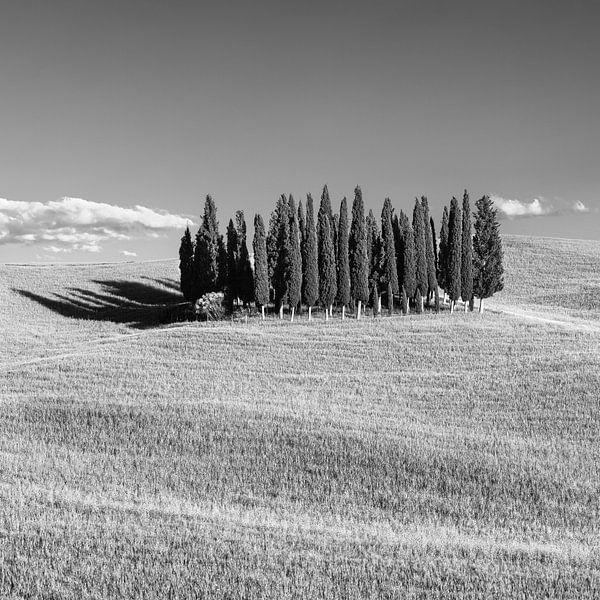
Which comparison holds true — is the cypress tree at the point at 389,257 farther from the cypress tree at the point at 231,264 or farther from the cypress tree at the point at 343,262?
the cypress tree at the point at 231,264

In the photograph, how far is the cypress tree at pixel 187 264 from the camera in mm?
73188

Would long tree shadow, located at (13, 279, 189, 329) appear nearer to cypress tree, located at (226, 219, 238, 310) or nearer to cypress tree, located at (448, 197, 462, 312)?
cypress tree, located at (226, 219, 238, 310)

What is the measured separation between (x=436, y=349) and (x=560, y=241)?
323 feet

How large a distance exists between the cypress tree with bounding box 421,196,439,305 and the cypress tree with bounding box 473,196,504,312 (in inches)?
188

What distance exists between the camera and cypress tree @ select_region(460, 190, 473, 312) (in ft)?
195

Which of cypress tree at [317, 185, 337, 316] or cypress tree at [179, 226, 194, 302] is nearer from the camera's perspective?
cypress tree at [317, 185, 337, 316]

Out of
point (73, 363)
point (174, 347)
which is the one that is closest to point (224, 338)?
point (174, 347)

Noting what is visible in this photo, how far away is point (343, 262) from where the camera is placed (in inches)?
2313

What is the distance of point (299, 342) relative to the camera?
4309 centimetres

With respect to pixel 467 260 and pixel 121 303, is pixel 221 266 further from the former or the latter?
pixel 467 260

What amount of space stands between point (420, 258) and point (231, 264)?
70.2ft

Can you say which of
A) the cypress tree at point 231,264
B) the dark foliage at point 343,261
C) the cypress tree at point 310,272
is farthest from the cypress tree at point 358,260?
the cypress tree at point 231,264

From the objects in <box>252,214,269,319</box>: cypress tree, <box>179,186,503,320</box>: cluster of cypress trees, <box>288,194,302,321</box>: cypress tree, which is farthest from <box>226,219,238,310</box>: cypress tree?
<box>288,194,302,321</box>: cypress tree

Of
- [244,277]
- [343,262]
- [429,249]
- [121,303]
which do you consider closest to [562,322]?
[429,249]
